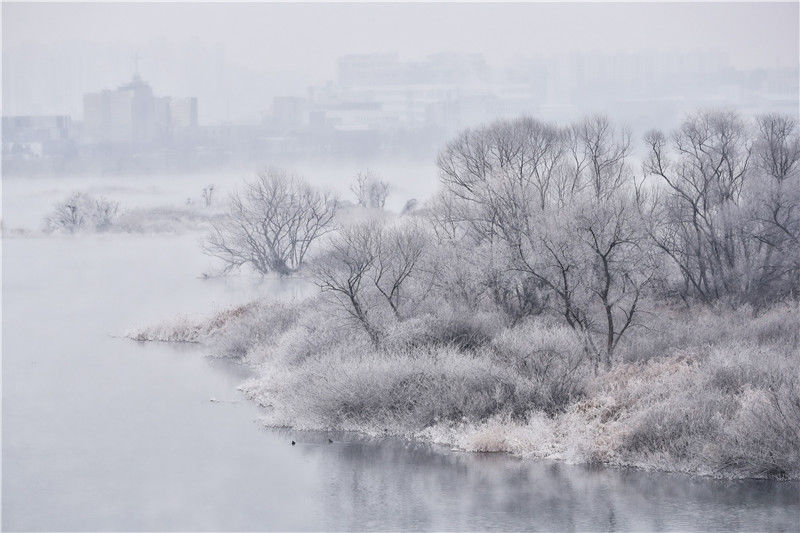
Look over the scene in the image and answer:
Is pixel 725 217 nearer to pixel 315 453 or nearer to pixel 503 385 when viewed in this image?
pixel 503 385

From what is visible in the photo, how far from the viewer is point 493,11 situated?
186 m

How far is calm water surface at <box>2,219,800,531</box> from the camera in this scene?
19.3m

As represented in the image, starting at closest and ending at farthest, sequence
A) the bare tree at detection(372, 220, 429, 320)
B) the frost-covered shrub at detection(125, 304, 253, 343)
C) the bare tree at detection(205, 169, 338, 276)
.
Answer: the bare tree at detection(372, 220, 429, 320), the frost-covered shrub at detection(125, 304, 253, 343), the bare tree at detection(205, 169, 338, 276)

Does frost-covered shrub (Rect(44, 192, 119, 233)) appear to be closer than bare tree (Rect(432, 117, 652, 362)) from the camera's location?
No

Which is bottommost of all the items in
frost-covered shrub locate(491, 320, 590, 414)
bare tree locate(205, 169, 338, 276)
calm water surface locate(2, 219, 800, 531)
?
calm water surface locate(2, 219, 800, 531)

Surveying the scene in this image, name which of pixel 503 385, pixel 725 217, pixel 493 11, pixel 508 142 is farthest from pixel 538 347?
pixel 493 11

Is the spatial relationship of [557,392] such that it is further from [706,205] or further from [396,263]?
[706,205]

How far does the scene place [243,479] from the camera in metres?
21.9

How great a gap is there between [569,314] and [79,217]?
51843 millimetres

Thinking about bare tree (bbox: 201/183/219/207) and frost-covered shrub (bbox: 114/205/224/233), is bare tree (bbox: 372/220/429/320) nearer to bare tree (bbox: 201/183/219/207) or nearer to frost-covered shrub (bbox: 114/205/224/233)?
frost-covered shrub (bbox: 114/205/224/233)

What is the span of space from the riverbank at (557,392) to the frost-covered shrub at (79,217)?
46152 mm

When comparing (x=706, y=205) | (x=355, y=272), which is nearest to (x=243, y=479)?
(x=355, y=272)

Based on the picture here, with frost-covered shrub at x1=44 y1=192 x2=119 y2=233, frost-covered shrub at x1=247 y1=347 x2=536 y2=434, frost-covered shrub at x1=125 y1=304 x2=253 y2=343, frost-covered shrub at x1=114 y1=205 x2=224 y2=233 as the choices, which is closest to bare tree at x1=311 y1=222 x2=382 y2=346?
frost-covered shrub at x1=247 y1=347 x2=536 y2=434

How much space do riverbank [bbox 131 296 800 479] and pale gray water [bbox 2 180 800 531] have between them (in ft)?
1.87
